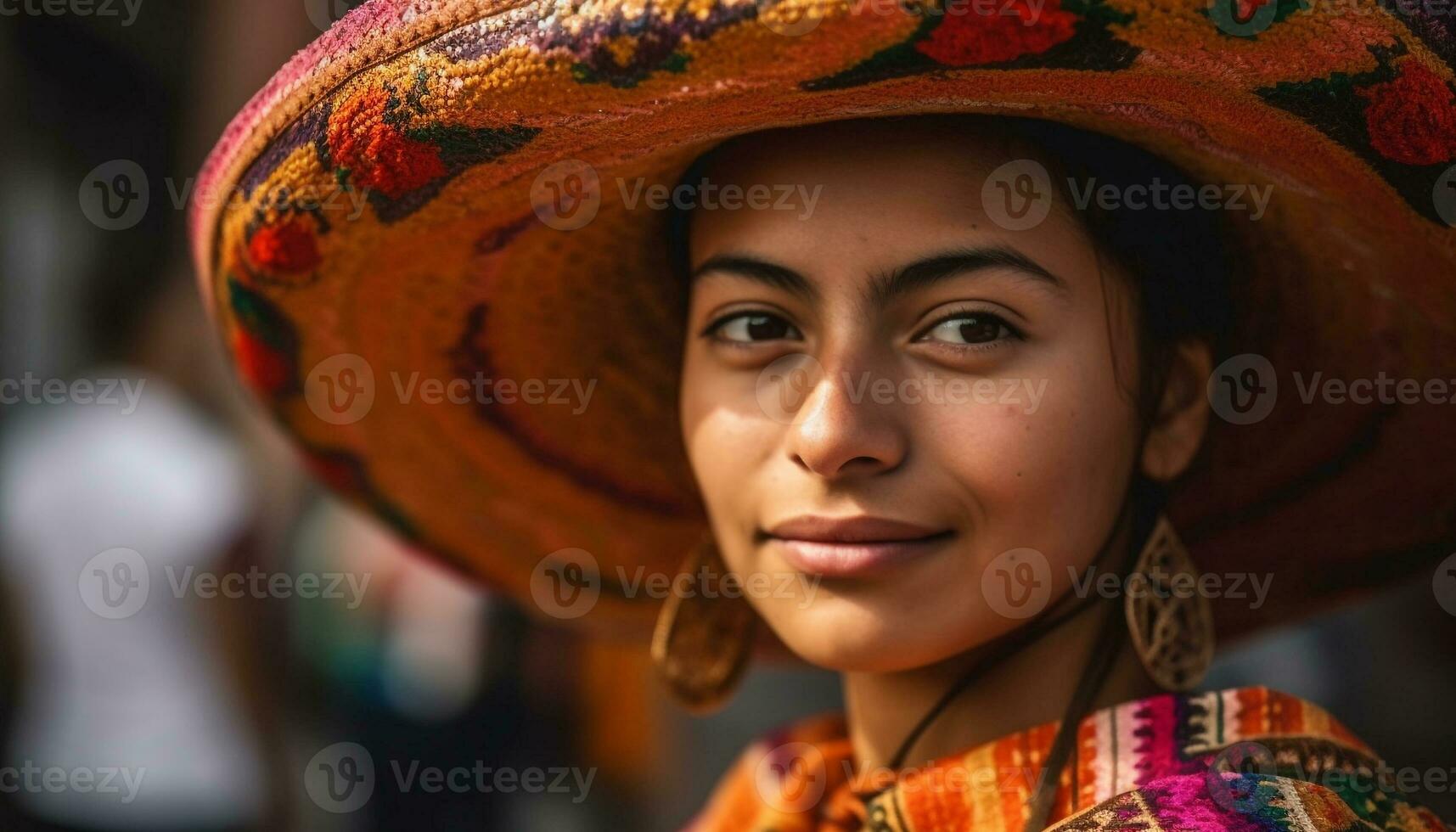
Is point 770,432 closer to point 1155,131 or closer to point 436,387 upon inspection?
point 1155,131

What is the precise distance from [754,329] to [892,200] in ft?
0.69

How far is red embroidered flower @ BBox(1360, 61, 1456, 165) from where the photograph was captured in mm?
1145

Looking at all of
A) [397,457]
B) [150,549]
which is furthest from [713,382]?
[150,549]

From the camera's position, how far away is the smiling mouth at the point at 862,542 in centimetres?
134

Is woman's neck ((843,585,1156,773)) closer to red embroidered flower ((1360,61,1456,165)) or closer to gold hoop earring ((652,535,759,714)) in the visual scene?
gold hoop earring ((652,535,759,714))

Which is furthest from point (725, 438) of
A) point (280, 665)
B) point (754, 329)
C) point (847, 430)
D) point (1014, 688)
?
point (280, 665)

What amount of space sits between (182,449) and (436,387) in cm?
199

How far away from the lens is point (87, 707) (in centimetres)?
328

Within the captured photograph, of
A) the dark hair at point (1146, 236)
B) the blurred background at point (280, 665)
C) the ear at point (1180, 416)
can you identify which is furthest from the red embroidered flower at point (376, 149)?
the blurred background at point (280, 665)

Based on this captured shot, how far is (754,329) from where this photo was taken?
1.47 metres

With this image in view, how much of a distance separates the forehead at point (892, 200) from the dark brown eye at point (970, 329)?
0.07 m

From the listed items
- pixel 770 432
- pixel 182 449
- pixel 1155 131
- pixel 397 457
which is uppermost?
pixel 182 449

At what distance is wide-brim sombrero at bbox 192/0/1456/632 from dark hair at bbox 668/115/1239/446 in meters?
0.03

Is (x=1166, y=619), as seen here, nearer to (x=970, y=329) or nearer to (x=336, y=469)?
(x=970, y=329)
